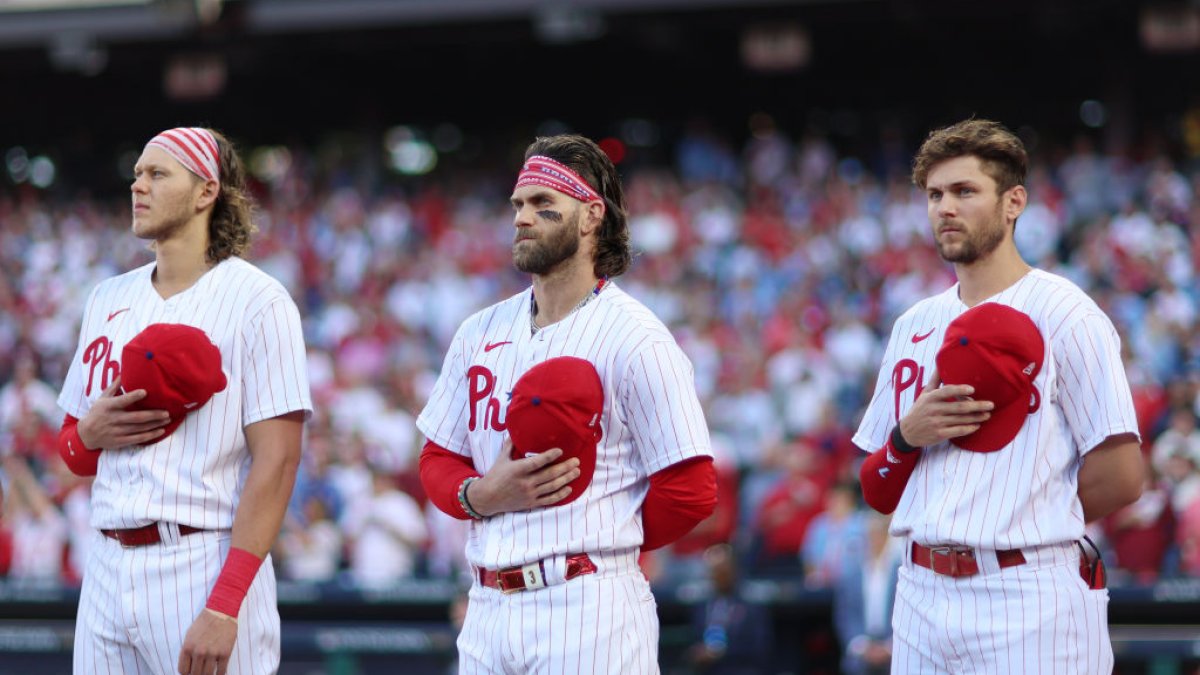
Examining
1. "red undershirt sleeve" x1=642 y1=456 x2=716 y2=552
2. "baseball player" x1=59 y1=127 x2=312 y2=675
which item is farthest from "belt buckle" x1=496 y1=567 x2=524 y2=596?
"baseball player" x1=59 y1=127 x2=312 y2=675

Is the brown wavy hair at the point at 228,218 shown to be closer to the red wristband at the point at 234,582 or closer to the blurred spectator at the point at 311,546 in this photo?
the red wristband at the point at 234,582

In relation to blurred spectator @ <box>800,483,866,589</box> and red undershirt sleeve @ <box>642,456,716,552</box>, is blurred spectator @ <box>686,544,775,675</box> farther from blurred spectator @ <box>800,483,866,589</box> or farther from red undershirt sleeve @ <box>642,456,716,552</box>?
red undershirt sleeve @ <box>642,456,716,552</box>

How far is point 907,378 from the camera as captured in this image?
3.72 m

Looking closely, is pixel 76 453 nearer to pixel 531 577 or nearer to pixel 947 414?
pixel 531 577

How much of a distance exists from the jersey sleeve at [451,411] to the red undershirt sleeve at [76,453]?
2.76ft

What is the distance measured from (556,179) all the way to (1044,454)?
1.33 meters

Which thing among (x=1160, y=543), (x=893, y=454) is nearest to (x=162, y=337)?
(x=893, y=454)

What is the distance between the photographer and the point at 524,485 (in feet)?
11.1

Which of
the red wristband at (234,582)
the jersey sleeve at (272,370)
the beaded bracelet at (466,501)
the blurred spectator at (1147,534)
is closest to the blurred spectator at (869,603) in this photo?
the blurred spectator at (1147,534)

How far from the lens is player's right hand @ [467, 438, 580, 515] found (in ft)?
11.1

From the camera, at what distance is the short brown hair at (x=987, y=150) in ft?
11.7

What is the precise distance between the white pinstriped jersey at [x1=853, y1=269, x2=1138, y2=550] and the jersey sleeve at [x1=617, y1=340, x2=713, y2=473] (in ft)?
1.89

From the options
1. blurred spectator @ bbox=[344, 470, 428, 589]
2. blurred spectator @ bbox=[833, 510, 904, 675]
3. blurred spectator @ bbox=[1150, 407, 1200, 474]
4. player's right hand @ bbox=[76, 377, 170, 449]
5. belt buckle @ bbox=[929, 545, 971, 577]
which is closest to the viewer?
belt buckle @ bbox=[929, 545, 971, 577]

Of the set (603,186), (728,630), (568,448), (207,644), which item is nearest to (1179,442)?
(728,630)
